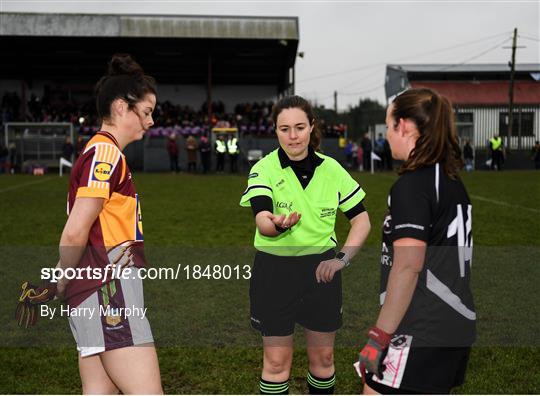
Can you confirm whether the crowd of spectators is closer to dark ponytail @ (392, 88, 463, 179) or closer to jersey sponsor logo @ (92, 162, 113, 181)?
jersey sponsor logo @ (92, 162, 113, 181)

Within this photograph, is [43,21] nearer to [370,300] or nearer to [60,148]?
[60,148]

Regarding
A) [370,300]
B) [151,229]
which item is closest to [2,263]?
[151,229]

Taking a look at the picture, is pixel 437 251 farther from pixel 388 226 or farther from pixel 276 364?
pixel 276 364

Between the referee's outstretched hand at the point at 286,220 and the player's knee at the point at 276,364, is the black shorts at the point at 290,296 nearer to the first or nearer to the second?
the player's knee at the point at 276,364

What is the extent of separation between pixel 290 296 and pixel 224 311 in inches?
109

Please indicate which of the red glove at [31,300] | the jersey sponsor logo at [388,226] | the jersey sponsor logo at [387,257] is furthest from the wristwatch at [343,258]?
the red glove at [31,300]

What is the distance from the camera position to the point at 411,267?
212 cm

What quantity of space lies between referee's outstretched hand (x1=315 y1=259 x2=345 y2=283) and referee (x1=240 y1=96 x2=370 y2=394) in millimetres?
30

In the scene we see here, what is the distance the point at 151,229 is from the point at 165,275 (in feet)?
10.7

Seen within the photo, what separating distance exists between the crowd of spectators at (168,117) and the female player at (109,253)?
29.2 meters

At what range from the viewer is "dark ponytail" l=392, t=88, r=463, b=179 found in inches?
85.4

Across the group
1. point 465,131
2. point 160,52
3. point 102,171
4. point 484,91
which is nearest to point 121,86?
point 102,171

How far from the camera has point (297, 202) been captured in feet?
10.1

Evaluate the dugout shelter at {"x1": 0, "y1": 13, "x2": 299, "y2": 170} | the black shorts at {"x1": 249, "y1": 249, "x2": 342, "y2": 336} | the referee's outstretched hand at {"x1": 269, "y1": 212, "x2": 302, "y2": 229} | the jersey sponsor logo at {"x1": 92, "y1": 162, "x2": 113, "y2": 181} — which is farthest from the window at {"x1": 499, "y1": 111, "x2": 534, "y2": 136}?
the jersey sponsor logo at {"x1": 92, "y1": 162, "x2": 113, "y2": 181}
